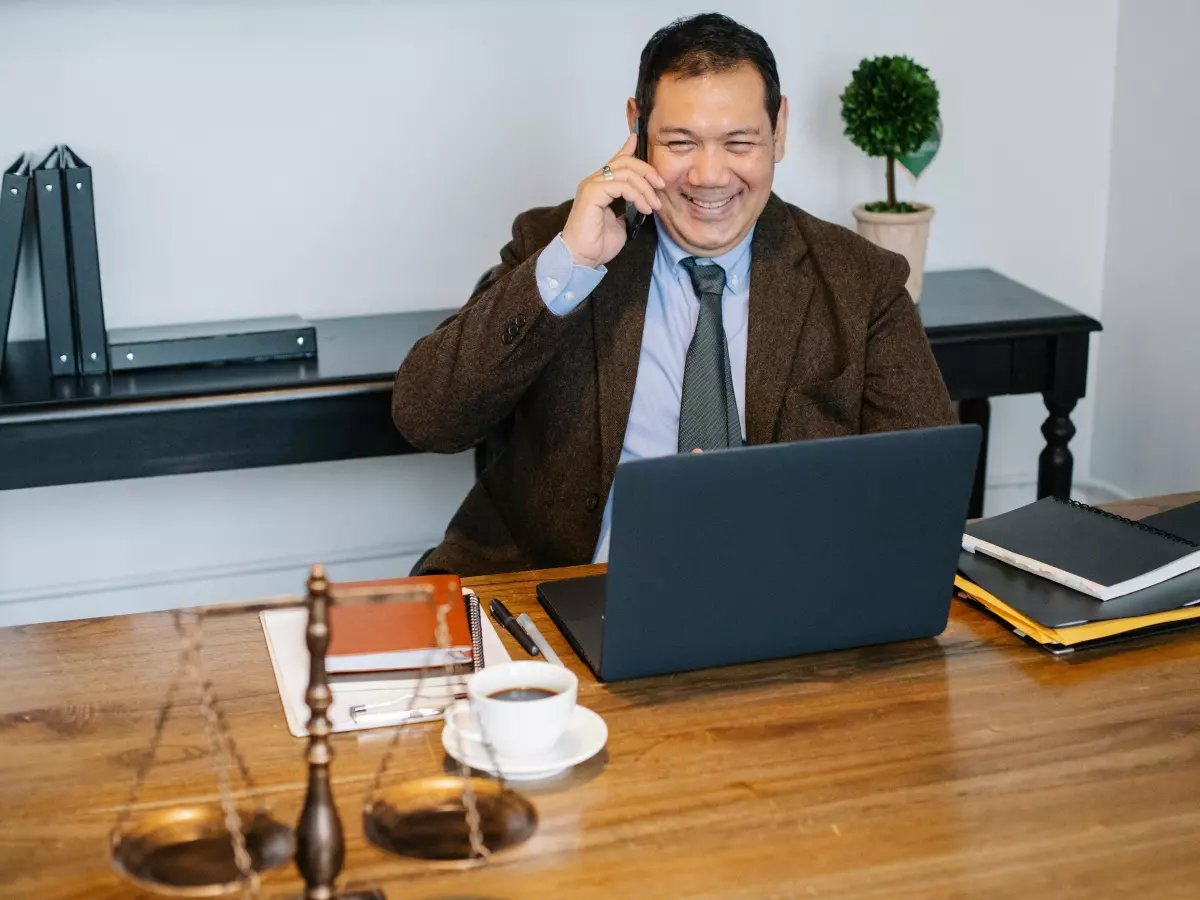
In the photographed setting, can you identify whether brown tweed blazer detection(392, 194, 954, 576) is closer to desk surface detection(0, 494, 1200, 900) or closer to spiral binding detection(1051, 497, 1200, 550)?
spiral binding detection(1051, 497, 1200, 550)

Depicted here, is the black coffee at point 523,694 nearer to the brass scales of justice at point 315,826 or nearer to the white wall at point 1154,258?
the brass scales of justice at point 315,826

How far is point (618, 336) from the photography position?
2.02 m

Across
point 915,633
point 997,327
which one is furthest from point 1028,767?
point 997,327

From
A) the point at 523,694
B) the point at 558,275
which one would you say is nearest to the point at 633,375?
the point at 558,275

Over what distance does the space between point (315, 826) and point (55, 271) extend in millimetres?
1777

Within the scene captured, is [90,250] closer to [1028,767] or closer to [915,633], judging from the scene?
[915,633]

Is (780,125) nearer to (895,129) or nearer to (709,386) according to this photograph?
(709,386)

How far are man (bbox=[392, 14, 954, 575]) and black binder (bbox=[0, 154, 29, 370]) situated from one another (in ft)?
2.68

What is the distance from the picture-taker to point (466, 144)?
2818mm

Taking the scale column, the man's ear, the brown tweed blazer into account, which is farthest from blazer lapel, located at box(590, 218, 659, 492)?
the scale column

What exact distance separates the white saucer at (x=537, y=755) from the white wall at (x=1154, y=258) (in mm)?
2155

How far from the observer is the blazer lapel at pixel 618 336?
6.55 ft

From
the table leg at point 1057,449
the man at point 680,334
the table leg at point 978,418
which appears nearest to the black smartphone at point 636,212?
the man at point 680,334

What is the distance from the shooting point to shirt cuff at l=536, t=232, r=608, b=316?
6.24 feet
